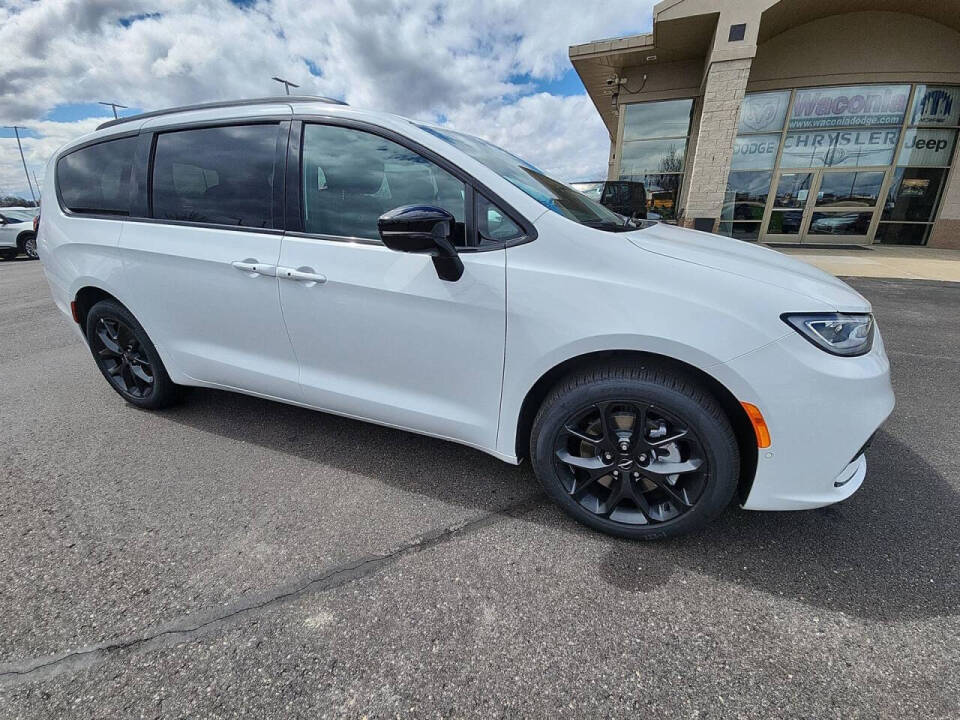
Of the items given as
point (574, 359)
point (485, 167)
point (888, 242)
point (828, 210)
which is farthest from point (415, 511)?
point (888, 242)

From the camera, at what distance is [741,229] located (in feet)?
45.5

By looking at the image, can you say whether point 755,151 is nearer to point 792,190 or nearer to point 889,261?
point 792,190

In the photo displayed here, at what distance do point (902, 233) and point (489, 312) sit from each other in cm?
1682

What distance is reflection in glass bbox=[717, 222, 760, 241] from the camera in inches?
542

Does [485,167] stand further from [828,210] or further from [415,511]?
[828,210]

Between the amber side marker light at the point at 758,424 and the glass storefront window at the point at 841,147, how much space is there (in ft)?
48.3

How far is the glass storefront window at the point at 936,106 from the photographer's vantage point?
12.1 m

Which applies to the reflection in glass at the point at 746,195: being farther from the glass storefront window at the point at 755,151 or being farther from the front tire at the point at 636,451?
the front tire at the point at 636,451

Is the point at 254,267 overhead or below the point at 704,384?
overhead

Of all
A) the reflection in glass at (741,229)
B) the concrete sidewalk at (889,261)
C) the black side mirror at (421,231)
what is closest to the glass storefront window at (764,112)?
the reflection in glass at (741,229)

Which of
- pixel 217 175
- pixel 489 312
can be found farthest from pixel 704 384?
pixel 217 175

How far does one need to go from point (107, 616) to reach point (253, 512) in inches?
24.8

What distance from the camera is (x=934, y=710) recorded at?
4.30 ft

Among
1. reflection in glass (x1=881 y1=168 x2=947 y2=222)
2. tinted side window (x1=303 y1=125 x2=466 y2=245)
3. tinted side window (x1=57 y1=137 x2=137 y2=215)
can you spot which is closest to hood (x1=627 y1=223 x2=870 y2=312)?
tinted side window (x1=303 y1=125 x2=466 y2=245)
